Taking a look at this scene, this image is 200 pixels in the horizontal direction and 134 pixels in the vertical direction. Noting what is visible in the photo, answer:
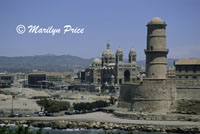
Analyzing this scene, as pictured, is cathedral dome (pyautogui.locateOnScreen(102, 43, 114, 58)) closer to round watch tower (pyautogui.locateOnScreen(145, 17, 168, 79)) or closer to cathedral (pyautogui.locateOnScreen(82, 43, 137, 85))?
cathedral (pyautogui.locateOnScreen(82, 43, 137, 85))

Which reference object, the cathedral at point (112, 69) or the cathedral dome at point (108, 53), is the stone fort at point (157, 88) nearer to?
the cathedral at point (112, 69)

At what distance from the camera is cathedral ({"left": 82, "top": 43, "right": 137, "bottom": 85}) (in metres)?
156

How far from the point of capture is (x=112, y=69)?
16112 cm

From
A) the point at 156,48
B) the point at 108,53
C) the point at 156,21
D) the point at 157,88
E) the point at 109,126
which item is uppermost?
the point at 108,53

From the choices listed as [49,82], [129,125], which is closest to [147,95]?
[129,125]

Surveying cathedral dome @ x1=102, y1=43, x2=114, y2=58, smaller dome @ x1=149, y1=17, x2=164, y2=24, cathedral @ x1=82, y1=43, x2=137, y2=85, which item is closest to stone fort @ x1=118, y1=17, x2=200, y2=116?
smaller dome @ x1=149, y1=17, x2=164, y2=24

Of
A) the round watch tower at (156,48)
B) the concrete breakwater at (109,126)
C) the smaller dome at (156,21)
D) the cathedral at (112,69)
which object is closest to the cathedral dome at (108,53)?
the cathedral at (112,69)

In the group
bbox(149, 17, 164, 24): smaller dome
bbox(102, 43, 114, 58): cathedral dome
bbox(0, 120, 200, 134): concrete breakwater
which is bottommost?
bbox(0, 120, 200, 134): concrete breakwater

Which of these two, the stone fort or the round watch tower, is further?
the round watch tower

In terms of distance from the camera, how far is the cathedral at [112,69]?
15625cm

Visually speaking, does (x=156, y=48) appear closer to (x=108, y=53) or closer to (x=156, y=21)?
(x=156, y=21)

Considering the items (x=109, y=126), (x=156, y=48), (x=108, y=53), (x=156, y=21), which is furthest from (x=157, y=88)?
(x=108, y=53)

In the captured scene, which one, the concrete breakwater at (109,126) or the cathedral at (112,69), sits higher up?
the cathedral at (112,69)

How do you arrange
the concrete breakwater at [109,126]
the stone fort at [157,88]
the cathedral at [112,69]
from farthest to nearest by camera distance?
the cathedral at [112,69] < the stone fort at [157,88] < the concrete breakwater at [109,126]
